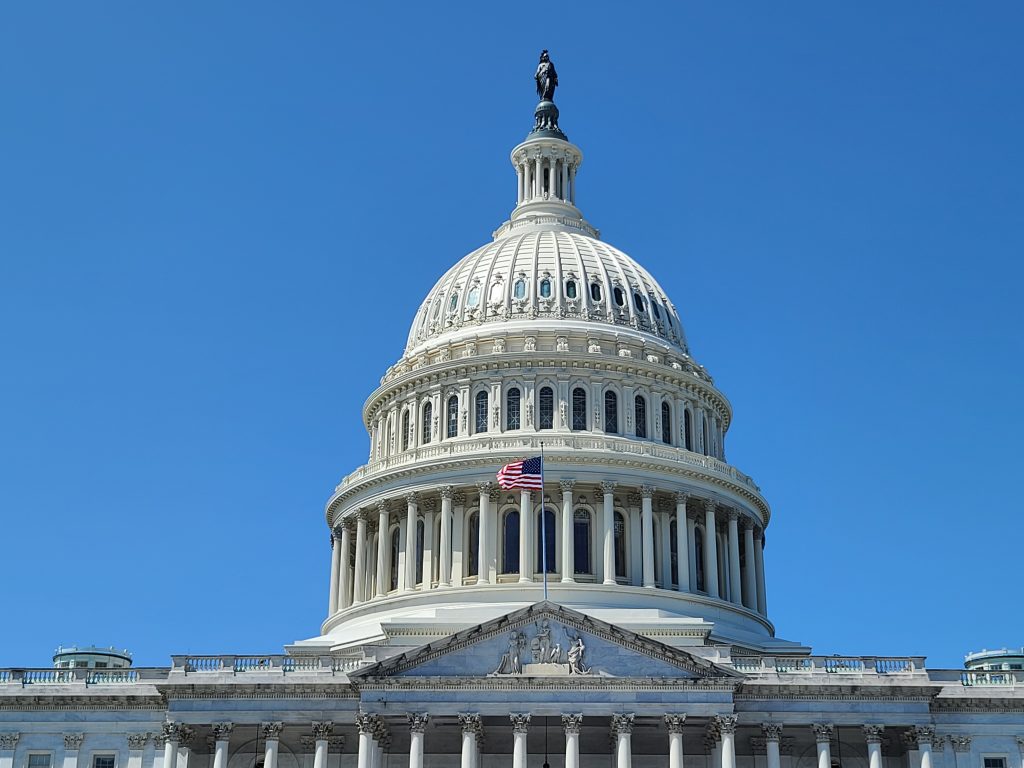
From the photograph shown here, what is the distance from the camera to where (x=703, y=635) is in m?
81.2

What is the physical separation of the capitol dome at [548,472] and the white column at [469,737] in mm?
11593

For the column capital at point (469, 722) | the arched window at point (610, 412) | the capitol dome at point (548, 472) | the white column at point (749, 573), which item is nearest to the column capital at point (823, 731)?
the capitol dome at point (548, 472)

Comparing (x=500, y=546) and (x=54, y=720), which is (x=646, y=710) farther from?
(x=54, y=720)

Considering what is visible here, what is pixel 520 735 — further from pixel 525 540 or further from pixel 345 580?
pixel 345 580

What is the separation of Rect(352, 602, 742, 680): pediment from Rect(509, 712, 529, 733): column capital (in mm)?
1801

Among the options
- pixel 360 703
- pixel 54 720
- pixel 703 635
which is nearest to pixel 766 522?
pixel 703 635

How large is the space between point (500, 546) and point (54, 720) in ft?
93.1

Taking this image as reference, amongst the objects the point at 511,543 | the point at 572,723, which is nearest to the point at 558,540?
the point at 511,543

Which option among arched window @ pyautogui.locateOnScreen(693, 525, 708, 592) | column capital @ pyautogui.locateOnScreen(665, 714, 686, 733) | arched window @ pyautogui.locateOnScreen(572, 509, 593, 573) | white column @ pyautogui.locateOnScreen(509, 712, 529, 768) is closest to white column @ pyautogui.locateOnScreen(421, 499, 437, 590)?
arched window @ pyautogui.locateOnScreen(572, 509, 593, 573)

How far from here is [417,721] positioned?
70.7 m

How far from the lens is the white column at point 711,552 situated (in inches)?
3684

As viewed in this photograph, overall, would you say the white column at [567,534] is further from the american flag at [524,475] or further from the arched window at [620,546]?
the american flag at [524,475]

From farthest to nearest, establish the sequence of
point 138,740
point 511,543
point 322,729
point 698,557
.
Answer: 1. point 698,557
2. point 511,543
3. point 138,740
4. point 322,729

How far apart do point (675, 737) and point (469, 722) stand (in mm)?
9751
